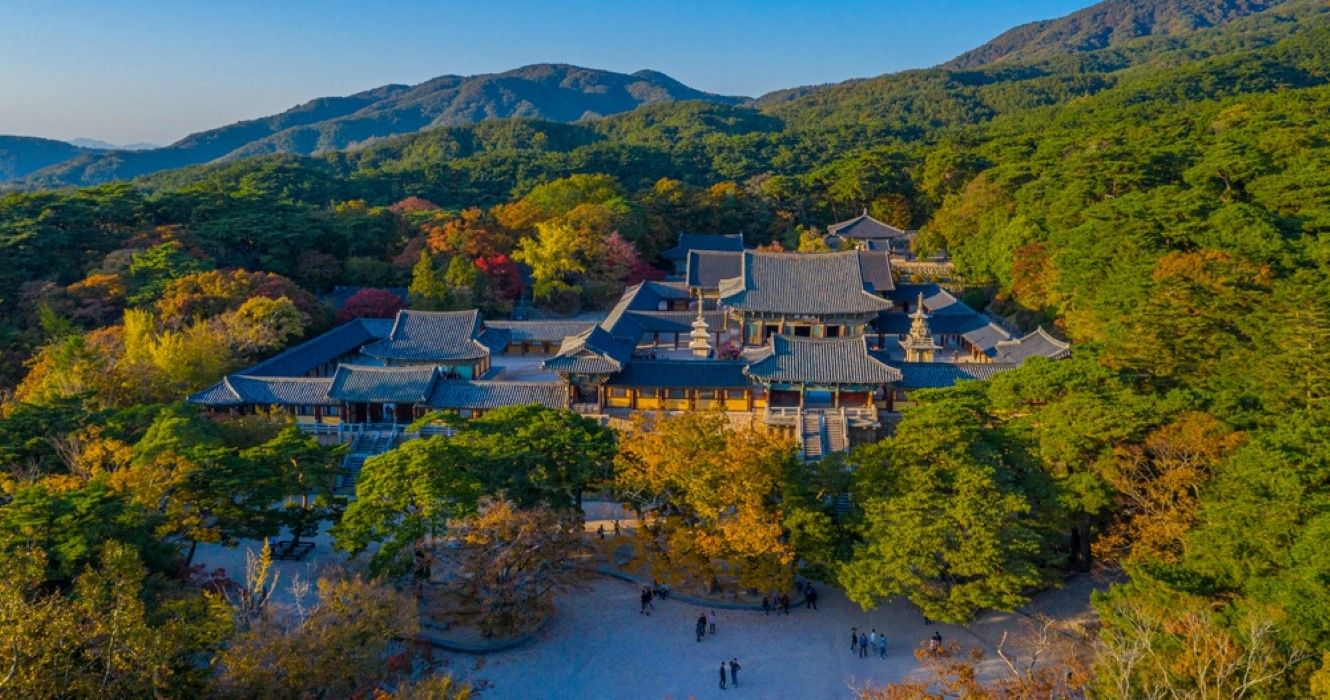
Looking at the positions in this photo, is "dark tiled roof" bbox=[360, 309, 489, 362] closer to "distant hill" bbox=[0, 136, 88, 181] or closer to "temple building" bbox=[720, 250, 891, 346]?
"temple building" bbox=[720, 250, 891, 346]

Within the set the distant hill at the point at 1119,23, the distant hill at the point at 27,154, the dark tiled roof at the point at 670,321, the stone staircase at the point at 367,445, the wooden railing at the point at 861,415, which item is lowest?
the stone staircase at the point at 367,445

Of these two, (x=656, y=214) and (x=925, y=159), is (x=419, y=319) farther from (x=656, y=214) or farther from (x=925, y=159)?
(x=925, y=159)

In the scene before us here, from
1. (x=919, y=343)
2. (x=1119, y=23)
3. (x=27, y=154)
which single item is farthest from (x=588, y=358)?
(x=1119, y=23)

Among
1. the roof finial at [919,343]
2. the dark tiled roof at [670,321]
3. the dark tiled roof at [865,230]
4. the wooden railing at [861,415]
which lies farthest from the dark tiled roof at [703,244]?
the wooden railing at [861,415]

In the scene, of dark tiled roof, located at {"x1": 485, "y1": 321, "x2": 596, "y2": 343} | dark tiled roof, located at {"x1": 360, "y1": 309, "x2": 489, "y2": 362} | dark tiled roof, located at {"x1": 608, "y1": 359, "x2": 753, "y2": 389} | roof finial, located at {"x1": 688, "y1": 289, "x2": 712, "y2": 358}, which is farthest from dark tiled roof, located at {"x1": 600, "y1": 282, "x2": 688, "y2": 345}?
dark tiled roof, located at {"x1": 360, "y1": 309, "x2": 489, "y2": 362}

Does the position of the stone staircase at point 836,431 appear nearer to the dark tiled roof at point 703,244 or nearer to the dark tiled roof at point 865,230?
the dark tiled roof at point 703,244
